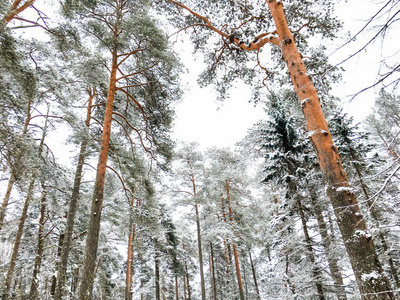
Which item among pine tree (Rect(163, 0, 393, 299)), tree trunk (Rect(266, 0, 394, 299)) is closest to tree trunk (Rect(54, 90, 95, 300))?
pine tree (Rect(163, 0, 393, 299))

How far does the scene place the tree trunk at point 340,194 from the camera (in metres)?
2.60

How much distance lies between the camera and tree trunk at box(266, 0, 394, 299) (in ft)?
8.52

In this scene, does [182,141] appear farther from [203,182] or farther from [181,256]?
[181,256]

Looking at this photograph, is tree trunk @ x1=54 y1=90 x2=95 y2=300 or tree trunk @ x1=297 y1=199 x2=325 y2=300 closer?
tree trunk @ x1=297 y1=199 x2=325 y2=300

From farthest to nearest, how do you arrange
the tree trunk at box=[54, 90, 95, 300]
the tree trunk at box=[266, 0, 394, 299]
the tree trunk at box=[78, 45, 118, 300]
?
the tree trunk at box=[54, 90, 95, 300]
the tree trunk at box=[78, 45, 118, 300]
the tree trunk at box=[266, 0, 394, 299]

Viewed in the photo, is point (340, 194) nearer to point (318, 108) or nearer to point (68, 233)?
point (318, 108)

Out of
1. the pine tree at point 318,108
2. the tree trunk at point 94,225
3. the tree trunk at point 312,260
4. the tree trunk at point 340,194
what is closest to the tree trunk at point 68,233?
the tree trunk at point 94,225

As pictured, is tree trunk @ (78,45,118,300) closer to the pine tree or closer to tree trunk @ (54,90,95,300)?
tree trunk @ (54,90,95,300)

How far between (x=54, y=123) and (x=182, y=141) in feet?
31.7

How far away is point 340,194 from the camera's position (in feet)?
10.1

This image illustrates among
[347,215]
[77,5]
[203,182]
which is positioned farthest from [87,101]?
[347,215]

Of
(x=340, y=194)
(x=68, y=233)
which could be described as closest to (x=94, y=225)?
(x=68, y=233)

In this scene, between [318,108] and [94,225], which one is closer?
[318,108]

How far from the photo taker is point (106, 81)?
25.8 ft
